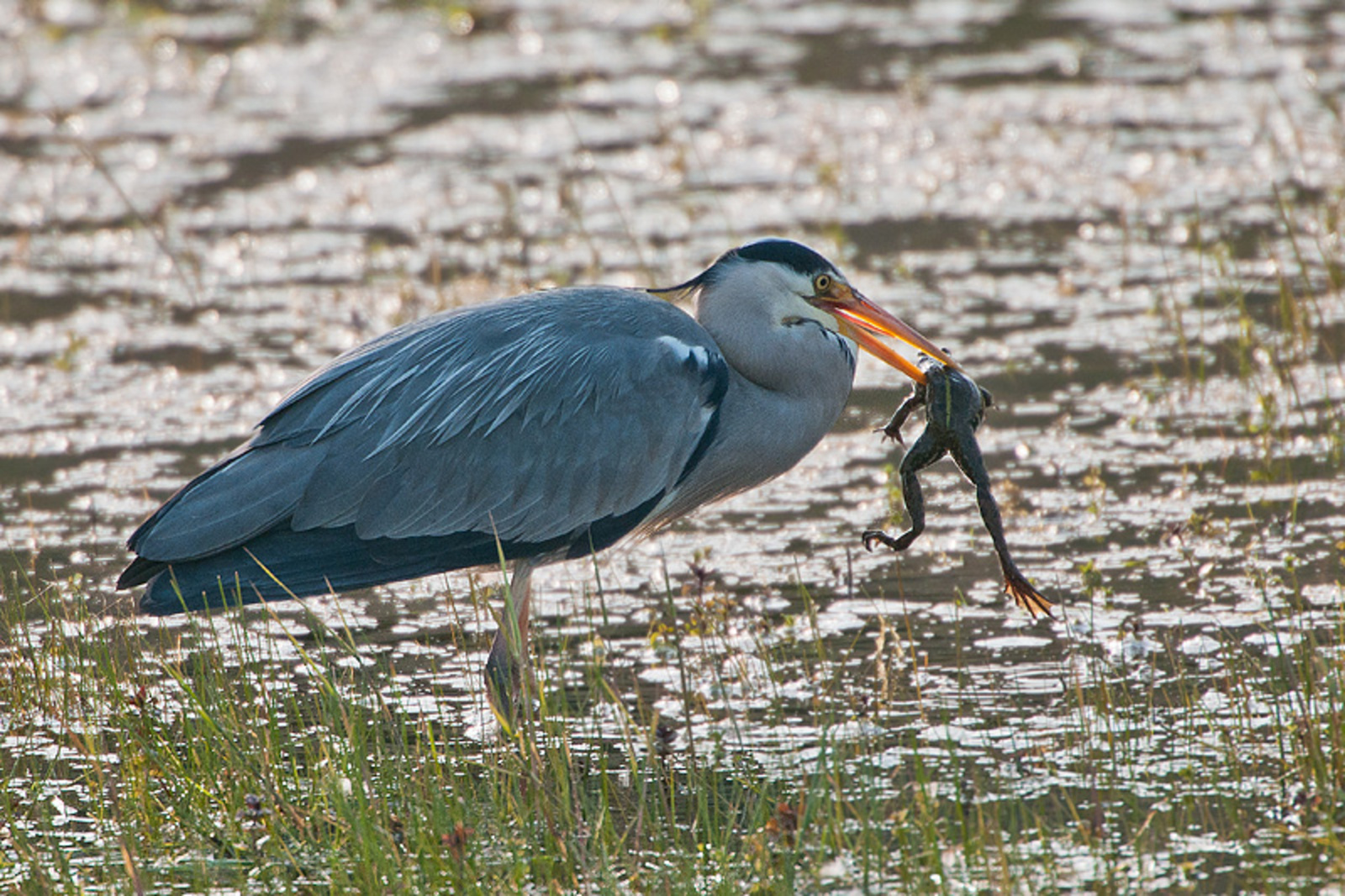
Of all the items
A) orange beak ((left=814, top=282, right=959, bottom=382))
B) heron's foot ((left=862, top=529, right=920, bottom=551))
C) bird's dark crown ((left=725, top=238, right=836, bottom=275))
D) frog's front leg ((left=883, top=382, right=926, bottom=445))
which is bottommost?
heron's foot ((left=862, top=529, right=920, bottom=551))

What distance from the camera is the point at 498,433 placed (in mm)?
5750

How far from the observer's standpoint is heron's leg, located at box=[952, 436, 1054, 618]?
529 centimetres

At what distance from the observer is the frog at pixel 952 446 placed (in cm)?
534

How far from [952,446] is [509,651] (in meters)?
1.36

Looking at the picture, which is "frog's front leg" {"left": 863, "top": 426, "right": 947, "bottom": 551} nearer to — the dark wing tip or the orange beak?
the orange beak

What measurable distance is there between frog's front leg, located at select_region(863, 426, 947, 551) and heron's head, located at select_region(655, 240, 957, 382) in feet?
1.69

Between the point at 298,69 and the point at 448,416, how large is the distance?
8.57m

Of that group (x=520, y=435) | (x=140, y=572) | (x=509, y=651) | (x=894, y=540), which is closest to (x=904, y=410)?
(x=894, y=540)

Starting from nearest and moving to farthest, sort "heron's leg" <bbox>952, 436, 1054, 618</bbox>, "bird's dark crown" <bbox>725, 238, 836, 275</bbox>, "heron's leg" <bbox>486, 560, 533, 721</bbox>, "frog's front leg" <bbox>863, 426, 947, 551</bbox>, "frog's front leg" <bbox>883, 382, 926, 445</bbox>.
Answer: "heron's leg" <bbox>486, 560, 533, 721</bbox> < "heron's leg" <bbox>952, 436, 1054, 618</bbox> < "frog's front leg" <bbox>863, 426, 947, 551</bbox> < "frog's front leg" <bbox>883, 382, 926, 445</bbox> < "bird's dark crown" <bbox>725, 238, 836, 275</bbox>

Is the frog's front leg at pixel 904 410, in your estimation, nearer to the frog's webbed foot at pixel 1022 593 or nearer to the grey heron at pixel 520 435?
the grey heron at pixel 520 435

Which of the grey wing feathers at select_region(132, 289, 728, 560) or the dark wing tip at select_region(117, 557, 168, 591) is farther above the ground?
the grey wing feathers at select_region(132, 289, 728, 560)

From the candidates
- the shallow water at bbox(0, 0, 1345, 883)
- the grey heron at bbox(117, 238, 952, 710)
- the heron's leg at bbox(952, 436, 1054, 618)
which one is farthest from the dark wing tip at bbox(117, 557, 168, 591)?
the heron's leg at bbox(952, 436, 1054, 618)

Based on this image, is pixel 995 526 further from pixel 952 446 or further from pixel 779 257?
pixel 779 257

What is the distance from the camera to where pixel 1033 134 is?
11562mm
